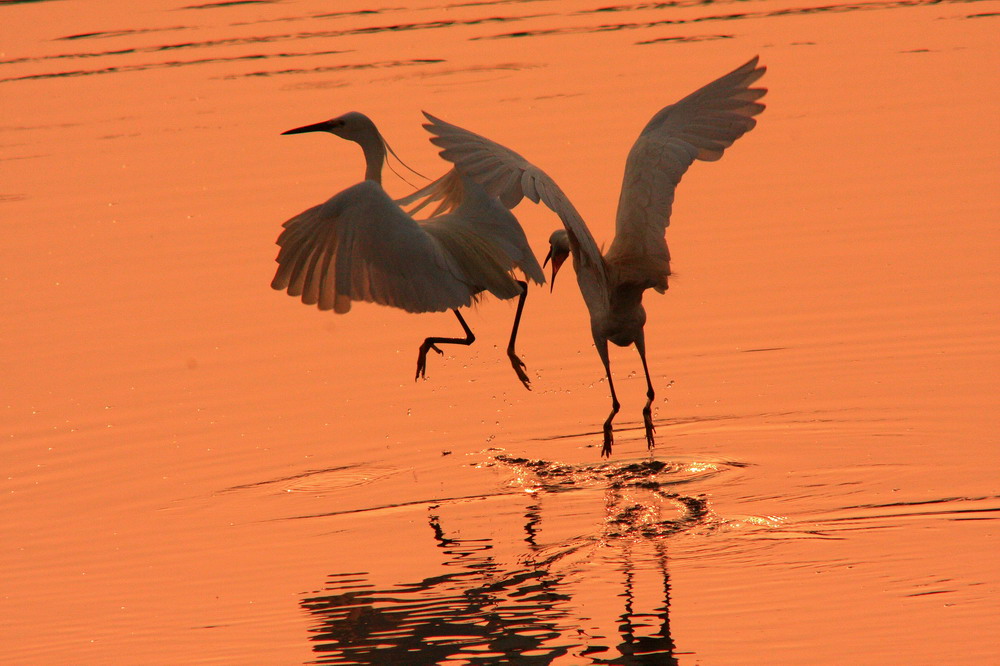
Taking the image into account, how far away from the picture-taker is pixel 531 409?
9.36 metres

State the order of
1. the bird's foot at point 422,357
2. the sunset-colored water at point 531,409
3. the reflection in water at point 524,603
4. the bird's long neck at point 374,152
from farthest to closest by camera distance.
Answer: the bird's long neck at point 374,152 → the bird's foot at point 422,357 → the sunset-colored water at point 531,409 → the reflection in water at point 524,603

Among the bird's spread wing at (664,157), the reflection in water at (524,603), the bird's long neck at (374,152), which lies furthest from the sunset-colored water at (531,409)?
the bird's long neck at (374,152)

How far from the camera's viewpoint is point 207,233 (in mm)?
13789

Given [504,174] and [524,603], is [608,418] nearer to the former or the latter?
[504,174]

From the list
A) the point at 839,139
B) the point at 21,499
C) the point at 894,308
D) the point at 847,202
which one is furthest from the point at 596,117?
the point at 21,499

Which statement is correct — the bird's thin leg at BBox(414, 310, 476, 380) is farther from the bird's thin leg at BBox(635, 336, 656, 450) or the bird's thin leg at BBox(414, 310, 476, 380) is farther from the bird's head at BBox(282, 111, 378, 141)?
the bird's thin leg at BBox(635, 336, 656, 450)

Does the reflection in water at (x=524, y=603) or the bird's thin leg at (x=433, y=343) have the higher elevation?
the bird's thin leg at (x=433, y=343)

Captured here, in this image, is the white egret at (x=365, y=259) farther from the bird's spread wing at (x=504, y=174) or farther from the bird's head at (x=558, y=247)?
the bird's spread wing at (x=504, y=174)

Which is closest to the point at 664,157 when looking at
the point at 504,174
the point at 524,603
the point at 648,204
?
the point at 648,204

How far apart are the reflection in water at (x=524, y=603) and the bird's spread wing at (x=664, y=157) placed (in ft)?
4.31

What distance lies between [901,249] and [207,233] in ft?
19.2

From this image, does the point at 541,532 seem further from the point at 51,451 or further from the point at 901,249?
the point at 901,249

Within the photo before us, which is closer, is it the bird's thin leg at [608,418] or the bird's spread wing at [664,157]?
the bird's spread wing at [664,157]

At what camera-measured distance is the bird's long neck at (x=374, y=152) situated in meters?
9.91
